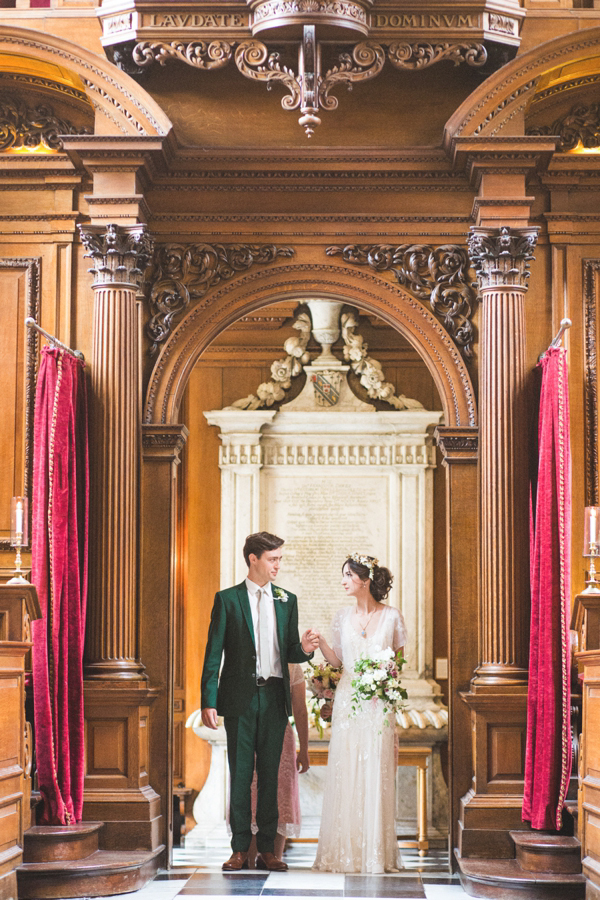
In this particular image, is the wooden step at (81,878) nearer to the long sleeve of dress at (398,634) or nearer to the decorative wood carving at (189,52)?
the long sleeve of dress at (398,634)

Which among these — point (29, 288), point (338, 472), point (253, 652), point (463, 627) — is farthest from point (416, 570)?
point (29, 288)

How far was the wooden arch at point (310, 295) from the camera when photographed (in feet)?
23.5

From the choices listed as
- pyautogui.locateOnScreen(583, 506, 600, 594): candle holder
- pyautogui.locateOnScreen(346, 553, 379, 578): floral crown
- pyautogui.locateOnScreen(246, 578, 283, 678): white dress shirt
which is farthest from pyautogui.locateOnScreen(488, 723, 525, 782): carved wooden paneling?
pyautogui.locateOnScreen(246, 578, 283, 678): white dress shirt

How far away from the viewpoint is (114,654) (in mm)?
6754

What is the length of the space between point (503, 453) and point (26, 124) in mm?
3348

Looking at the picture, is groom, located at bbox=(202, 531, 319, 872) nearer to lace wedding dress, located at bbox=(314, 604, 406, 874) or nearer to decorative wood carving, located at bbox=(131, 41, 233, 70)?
lace wedding dress, located at bbox=(314, 604, 406, 874)

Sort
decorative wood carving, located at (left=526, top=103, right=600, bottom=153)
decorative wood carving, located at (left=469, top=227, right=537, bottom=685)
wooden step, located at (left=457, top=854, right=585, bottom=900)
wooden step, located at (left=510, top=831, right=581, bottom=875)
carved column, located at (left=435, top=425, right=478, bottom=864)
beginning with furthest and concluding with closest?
decorative wood carving, located at (left=526, top=103, right=600, bottom=153) < carved column, located at (left=435, top=425, right=478, bottom=864) < decorative wood carving, located at (left=469, top=227, right=537, bottom=685) < wooden step, located at (left=510, top=831, right=581, bottom=875) < wooden step, located at (left=457, top=854, right=585, bottom=900)

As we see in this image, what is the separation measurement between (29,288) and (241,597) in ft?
7.17

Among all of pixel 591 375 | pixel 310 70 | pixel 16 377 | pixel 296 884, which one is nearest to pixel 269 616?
pixel 296 884

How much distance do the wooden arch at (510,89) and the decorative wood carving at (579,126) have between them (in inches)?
19.6

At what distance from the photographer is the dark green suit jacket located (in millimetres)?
6566

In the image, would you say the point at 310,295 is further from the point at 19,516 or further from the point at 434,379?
the point at 19,516

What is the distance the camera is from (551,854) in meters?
6.14

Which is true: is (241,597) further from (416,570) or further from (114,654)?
(416,570)
